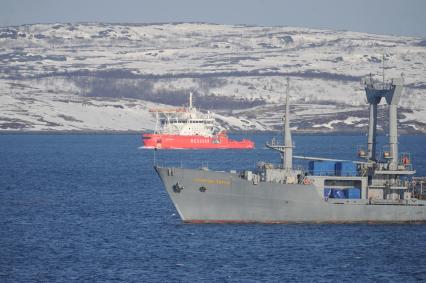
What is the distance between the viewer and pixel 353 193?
63.5 meters

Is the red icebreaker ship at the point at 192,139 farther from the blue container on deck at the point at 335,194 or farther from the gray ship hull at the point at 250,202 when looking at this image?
the gray ship hull at the point at 250,202

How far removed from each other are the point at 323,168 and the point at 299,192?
358cm

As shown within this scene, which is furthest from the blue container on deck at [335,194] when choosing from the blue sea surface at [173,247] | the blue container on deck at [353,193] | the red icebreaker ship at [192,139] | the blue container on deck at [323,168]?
the red icebreaker ship at [192,139]

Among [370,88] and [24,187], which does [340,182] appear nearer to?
[370,88]

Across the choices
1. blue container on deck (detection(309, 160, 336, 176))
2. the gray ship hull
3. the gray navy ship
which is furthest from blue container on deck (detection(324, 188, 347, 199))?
the gray ship hull

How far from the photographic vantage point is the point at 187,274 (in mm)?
48688

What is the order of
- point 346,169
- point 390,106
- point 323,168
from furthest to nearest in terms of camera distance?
point 390,106 < point 346,169 < point 323,168

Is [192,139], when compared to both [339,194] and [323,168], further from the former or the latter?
[339,194]

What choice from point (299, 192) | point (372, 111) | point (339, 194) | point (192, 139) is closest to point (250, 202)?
point (299, 192)

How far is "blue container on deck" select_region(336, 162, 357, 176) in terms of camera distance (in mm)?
64312

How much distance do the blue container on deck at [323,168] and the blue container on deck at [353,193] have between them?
1.59m

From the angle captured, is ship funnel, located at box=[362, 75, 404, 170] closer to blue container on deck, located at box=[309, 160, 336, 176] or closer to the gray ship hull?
blue container on deck, located at box=[309, 160, 336, 176]

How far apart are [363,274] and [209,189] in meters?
14.5

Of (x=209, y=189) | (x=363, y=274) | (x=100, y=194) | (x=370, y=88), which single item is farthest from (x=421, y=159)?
(x=363, y=274)
